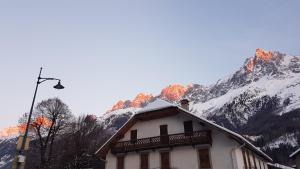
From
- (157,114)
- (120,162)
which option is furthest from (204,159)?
(120,162)

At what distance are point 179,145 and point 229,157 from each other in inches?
195

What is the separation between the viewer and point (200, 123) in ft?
100

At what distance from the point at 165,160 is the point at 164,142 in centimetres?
180

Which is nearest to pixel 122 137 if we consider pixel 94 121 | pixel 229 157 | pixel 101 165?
pixel 229 157

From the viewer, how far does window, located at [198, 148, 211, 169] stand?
93.7ft

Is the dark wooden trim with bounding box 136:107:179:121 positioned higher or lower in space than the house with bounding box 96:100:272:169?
higher

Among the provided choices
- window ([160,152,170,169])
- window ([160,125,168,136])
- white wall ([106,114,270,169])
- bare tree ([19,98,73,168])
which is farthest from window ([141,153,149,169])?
bare tree ([19,98,73,168])

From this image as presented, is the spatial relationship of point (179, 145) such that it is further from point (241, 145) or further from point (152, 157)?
point (241, 145)

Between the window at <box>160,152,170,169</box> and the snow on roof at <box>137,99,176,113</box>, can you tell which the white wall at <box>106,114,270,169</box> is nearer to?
the window at <box>160,152,170,169</box>

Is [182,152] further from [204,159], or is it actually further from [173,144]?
[204,159]

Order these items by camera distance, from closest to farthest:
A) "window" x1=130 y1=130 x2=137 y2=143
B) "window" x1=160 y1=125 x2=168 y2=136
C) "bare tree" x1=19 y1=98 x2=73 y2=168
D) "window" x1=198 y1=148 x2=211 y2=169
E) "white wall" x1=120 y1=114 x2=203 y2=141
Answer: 1. "window" x1=198 y1=148 x2=211 y2=169
2. "white wall" x1=120 y1=114 x2=203 y2=141
3. "window" x1=160 y1=125 x2=168 y2=136
4. "window" x1=130 y1=130 x2=137 y2=143
5. "bare tree" x1=19 y1=98 x2=73 y2=168

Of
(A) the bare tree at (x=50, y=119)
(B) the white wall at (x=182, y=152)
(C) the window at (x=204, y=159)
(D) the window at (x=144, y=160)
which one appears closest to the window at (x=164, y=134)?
(B) the white wall at (x=182, y=152)

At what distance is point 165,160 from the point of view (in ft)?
102

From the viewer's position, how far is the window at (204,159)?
2856cm
